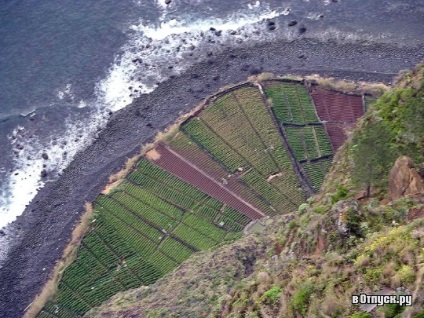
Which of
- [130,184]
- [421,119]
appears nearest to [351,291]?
[421,119]

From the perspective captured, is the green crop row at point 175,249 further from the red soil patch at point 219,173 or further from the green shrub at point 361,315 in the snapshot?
the green shrub at point 361,315

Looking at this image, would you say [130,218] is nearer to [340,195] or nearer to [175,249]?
[175,249]

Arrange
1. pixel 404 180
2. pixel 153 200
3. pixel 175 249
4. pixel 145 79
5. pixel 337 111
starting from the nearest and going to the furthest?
pixel 404 180 → pixel 175 249 → pixel 153 200 → pixel 337 111 → pixel 145 79

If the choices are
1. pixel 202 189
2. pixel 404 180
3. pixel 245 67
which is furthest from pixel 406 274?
pixel 245 67

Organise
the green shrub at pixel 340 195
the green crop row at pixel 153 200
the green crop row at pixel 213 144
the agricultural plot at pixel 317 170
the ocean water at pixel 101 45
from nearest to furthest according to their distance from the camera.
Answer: the green shrub at pixel 340 195 < the green crop row at pixel 153 200 < the agricultural plot at pixel 317 170 < the green crop row at pixel 213 144 < the ocean water at pixel 101 45

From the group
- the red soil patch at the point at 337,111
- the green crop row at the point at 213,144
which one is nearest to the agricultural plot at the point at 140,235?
the green crop row at the point at 213,144

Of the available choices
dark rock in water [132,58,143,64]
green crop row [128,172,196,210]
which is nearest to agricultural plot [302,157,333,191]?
green crop row [128,172,196,210]

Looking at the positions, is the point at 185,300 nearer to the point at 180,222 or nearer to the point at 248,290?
the point at 248,290
